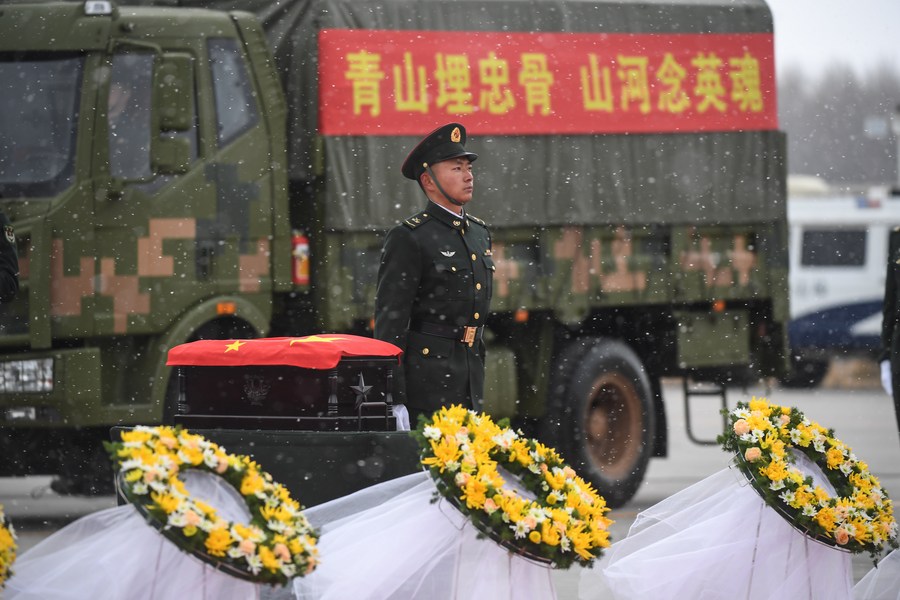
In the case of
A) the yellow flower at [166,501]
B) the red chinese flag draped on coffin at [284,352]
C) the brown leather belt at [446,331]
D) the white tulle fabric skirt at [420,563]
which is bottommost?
the white tulle fabric skirt at [420,563]

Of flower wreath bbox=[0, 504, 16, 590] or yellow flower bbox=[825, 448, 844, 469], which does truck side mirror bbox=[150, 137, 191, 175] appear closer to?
yellow flower bbox=[825, 448, 844, 469]

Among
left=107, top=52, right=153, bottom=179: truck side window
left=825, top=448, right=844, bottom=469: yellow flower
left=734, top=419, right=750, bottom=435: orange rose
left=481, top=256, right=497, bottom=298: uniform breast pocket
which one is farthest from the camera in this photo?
left=107, top=52, right=153, bottom=179: truck side window

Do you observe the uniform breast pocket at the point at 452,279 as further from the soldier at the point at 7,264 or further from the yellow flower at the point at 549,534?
the soldier at the point at 7,264

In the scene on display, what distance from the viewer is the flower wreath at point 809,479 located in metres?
6.84

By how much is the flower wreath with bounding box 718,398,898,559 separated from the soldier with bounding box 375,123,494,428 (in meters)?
1.16

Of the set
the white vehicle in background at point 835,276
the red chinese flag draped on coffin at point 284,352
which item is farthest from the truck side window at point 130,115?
the white vehicle in background at point 835,276

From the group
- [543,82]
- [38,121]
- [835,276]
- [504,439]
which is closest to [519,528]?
[504,439]

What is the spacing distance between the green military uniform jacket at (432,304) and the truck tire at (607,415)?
5.05 metres

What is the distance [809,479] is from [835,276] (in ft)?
75.8

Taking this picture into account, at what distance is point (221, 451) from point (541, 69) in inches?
284

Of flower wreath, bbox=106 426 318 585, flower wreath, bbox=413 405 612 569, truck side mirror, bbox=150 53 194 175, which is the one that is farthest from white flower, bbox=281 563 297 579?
truck side mirror, bbox=150 53 194 175

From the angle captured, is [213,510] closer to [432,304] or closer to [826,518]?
[432,304]

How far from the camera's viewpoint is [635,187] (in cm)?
1310

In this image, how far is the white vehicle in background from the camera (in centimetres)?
2912
